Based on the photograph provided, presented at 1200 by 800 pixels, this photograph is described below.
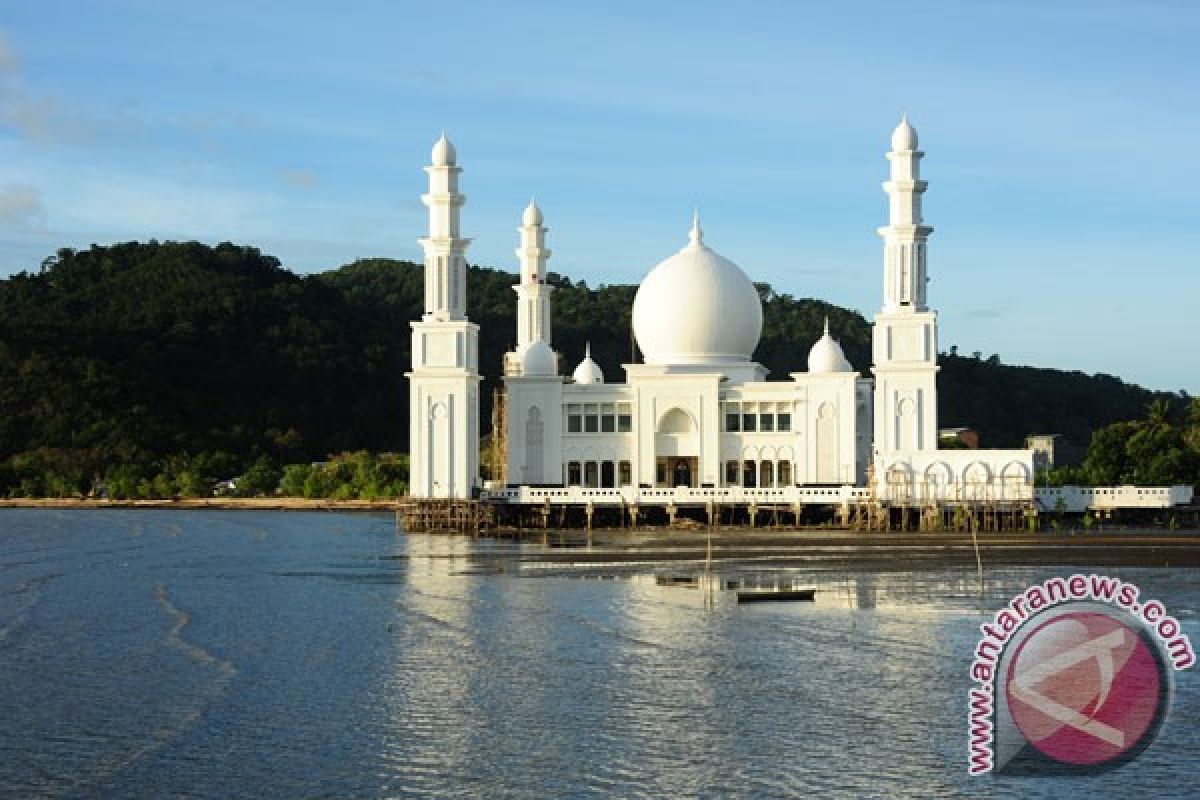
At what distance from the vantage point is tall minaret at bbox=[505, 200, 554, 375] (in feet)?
277

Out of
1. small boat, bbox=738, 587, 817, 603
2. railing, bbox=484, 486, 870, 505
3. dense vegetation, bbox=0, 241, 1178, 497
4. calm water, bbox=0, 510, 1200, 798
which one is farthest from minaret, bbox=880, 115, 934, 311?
dense vegetation, bbox=0, 241, 1178, 497

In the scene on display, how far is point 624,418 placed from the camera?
254 feet

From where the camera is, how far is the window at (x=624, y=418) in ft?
253

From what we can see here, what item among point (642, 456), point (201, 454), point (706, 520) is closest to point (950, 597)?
point (706, 520)

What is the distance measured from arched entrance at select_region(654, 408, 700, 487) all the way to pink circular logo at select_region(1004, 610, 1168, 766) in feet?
145

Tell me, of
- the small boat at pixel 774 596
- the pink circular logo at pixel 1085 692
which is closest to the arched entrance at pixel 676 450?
the small boat at pixel 774 596

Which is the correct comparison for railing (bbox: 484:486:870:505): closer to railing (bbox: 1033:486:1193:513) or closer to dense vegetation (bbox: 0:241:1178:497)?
railing (bbox: 1033:486:1193:513)

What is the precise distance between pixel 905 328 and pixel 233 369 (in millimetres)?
55648

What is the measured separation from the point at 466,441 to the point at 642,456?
8.38 metres

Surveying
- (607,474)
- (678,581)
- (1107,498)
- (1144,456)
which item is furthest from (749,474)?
(678,581)

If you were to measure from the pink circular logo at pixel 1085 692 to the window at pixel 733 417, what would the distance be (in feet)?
144

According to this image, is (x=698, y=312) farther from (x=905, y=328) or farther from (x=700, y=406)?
(x=905, y=328)

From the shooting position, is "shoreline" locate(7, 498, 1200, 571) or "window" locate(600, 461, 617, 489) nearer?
"shoreline" locate(7, 498, 1200, 571)

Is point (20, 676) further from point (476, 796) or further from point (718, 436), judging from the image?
point (718, 436)
